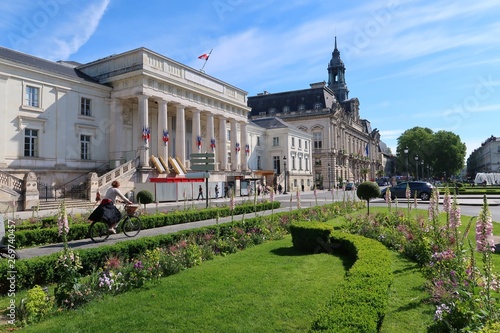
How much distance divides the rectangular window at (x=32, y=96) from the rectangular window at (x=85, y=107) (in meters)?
3.80

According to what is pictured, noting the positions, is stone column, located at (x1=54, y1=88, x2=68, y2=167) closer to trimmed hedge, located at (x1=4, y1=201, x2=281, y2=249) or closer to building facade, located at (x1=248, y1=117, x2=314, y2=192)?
trimmed hedge, located at (x1=4, y1=201, x2=281, y2=249)

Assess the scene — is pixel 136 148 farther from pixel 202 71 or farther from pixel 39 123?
pixel 202 71

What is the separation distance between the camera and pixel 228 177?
42.3m

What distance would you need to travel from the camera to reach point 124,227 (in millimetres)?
11820

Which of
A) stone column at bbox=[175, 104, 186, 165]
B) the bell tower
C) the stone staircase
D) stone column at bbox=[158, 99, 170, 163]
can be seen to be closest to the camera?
the stone staircase

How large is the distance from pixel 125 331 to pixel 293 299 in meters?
2.62

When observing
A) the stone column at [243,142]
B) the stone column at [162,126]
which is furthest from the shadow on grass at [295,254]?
the stone column at [243,142]

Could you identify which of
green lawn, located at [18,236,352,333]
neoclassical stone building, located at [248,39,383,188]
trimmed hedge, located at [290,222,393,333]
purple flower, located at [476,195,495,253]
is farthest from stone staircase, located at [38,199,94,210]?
neoclassical stone building, located at [248,39,383,188]

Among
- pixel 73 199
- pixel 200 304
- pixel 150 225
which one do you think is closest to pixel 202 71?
pixel 73 199

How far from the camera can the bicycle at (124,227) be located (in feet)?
36.1

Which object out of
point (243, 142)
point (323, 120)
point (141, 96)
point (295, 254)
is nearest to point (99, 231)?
point (295, 254)

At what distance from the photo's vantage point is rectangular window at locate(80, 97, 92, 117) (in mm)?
30062

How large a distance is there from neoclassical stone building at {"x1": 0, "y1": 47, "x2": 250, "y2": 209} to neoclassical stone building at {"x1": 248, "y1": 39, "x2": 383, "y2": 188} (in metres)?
37.4

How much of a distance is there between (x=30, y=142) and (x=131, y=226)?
1968 cm
